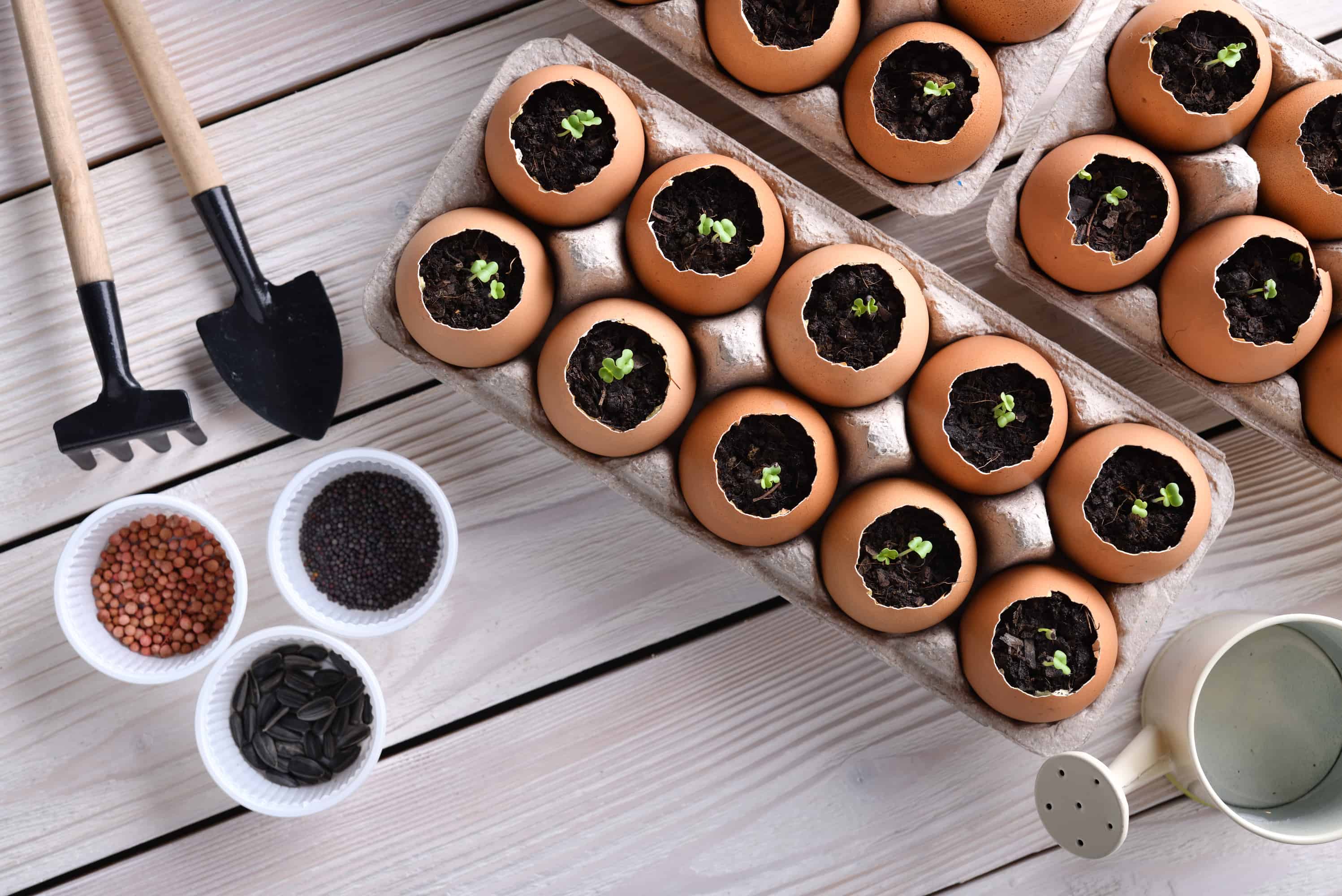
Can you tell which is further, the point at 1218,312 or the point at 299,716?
the point at 299,716

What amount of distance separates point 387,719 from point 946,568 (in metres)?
0.61

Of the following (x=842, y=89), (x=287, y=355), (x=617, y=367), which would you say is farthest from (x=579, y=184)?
(x=287, y=355)

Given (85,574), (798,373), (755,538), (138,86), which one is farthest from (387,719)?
(138,86)

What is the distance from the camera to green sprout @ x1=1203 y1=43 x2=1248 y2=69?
0.76 m

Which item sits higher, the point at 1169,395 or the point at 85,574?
the point at 1169,395

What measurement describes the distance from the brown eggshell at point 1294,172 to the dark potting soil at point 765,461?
50cm

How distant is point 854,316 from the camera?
2.51 feet

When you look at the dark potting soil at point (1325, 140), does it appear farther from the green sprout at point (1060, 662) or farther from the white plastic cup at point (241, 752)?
the white plastic cup at point (241, 752)

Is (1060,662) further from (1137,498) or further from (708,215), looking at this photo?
(708,215)

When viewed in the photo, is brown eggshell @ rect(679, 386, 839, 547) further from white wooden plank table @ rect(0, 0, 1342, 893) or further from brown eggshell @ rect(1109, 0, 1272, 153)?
brown eggshell @ rect(1109, 0, 1272, 153)

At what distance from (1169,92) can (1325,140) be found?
6.3 inches

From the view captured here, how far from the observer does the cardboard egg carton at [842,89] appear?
0.82m

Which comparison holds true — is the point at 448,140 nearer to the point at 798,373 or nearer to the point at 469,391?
the point at 469,391

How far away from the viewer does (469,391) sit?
828mm
